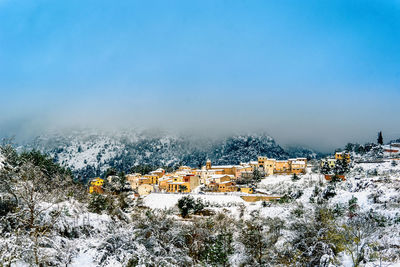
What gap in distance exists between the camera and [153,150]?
178m

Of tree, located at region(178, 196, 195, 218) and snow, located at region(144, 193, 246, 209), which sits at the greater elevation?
tree, located at region(178, 196, 195, 218)

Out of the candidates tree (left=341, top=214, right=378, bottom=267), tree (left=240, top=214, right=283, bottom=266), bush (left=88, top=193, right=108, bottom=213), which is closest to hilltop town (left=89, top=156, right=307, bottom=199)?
bush (left=88, top=193, right=108, bottom=213)

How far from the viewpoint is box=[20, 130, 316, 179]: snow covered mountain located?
510 feet

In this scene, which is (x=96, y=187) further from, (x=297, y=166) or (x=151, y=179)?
(x=297, y=166)

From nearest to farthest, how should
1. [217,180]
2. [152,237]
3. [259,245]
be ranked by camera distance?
[152,237] → [259,245] → [217,180]

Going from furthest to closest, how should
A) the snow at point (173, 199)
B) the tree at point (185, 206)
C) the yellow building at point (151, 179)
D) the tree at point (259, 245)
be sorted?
the yellow building at point (151, 179) < the snow at point (173, 199) < the tree at point (185, 206) < the tree at point (259, 245)

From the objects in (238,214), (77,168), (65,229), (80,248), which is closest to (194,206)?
(238,214)

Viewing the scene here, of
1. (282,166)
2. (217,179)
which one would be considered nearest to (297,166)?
(282,166)

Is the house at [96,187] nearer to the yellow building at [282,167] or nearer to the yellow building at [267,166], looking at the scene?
the yellow building at [267,166]

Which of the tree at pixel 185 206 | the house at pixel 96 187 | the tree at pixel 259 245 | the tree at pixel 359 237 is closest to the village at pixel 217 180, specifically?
the house at pixel 96 187

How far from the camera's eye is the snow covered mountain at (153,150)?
156 m

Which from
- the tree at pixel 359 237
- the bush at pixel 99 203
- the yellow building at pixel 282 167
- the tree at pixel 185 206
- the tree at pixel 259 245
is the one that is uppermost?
the tree at pixel 359 237

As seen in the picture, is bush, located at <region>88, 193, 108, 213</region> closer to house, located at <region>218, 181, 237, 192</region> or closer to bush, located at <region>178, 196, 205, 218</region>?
bush, located at <region>178, 196, 205, 218</region>

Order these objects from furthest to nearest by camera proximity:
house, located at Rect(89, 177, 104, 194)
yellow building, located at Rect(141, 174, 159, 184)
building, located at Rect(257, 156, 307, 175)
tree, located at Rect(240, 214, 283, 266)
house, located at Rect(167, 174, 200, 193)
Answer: building, located at Rect(257, 156, 307, 175), yellow building, located at Rect(141, 174, 159, 184), house, located at Rect(167, 174, 200, 193), house, located at Rect(89, 177, 104, 194), tree, located at Rect(240, 214, 283, 266)
